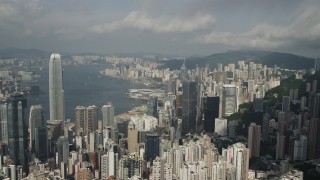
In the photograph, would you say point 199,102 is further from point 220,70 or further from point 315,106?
point 315,106

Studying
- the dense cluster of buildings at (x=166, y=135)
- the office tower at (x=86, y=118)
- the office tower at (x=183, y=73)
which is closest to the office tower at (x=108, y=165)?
the dense cluster of buildings at (x=166, y=135)

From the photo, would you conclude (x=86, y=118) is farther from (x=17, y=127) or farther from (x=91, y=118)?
(x=17, y=127)

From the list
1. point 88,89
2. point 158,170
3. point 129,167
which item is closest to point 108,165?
point 129,167

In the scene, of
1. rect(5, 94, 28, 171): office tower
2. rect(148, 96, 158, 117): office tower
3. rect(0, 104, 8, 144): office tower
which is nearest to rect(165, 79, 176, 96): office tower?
rect(148, 96, 158, 117): office tower

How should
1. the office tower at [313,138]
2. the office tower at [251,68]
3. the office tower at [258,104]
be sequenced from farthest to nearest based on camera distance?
the office tower at [251,68], the office tower at [258,104], the office tower at [313,138]

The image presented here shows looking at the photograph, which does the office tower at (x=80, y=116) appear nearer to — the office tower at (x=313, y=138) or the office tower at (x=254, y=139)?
the office tower at (x=254, y=139)

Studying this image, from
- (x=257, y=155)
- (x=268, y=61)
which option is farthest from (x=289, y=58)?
(x=257, y=155)
